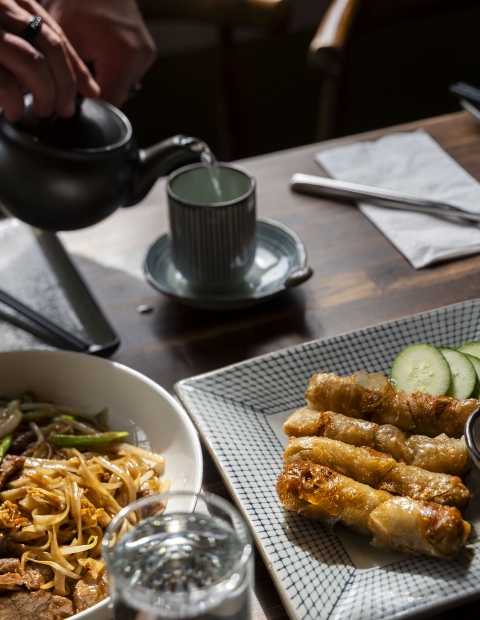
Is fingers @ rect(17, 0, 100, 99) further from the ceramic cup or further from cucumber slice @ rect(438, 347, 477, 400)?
cucumber slice @ rect(438, 347, 477, 400)

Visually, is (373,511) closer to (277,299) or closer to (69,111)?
(277,299)

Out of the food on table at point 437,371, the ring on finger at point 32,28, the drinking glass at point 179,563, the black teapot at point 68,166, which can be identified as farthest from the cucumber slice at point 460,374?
the ring on finger at point 32,28

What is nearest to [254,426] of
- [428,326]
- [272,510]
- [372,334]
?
[272,510]

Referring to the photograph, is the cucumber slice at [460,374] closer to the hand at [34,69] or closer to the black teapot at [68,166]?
the black teapot at [68,166]

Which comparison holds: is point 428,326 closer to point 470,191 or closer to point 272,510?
point 272,510

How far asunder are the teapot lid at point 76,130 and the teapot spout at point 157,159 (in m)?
0.10

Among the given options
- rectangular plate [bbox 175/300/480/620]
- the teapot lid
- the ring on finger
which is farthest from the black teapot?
rectangular plate [bbox 175/300/480/620]

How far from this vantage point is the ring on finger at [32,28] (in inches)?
58.1

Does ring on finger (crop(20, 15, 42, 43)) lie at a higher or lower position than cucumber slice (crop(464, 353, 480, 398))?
higher

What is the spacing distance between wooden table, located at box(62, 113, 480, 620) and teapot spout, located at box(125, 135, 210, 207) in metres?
0.27

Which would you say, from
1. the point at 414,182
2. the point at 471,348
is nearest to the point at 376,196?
the point at 414,182

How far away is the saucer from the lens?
1642 millimetres

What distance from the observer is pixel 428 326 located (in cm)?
149

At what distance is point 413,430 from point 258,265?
71cm
